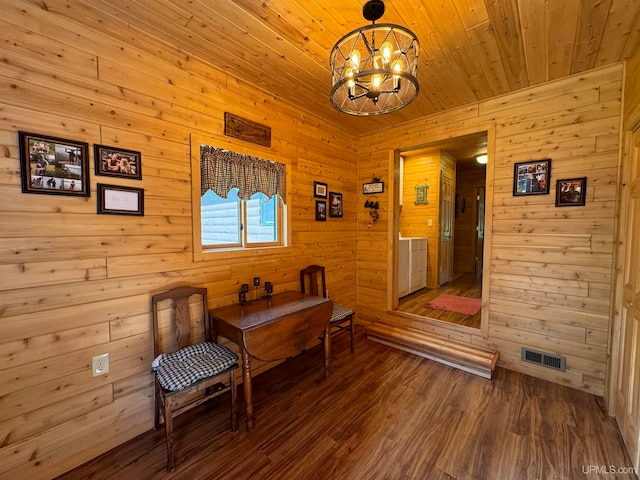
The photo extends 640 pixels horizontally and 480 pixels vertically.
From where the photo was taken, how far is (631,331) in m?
1.68

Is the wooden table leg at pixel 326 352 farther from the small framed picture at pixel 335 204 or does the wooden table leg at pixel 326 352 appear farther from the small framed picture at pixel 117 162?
the small framed picture at pixel 117 162

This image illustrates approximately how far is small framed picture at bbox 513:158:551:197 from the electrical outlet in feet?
11.7

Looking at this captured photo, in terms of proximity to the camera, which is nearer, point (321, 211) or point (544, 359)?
point (544, 359)

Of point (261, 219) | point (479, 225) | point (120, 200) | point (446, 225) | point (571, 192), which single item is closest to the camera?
point (120, 200)

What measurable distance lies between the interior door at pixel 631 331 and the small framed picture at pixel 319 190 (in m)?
2.51

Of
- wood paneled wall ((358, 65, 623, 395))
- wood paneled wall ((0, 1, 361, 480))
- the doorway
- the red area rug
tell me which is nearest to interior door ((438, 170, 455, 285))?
the doorway

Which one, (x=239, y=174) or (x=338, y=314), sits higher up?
(x=239, y=174)

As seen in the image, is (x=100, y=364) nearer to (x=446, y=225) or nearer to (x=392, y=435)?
(x=392, y=435)

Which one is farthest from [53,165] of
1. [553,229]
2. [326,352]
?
[553,229]

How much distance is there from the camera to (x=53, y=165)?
1.46m

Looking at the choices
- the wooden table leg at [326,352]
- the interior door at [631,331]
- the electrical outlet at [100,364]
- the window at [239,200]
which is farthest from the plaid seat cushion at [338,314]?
the interior door at [631,331]

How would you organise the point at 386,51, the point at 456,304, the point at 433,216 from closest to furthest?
the point at 386,51 → the point at 456,304 → the point at 433,216

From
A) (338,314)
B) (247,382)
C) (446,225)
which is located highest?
(446,225)

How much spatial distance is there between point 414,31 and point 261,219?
1.95 metres
